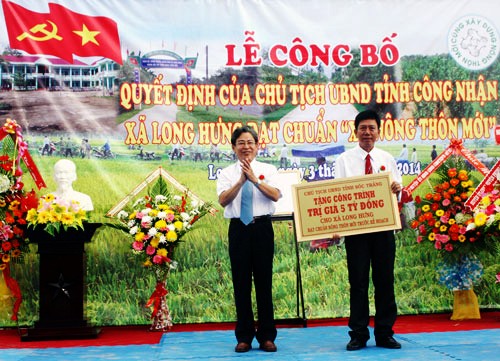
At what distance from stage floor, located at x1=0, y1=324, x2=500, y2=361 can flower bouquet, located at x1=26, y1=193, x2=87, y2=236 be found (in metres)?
0.81

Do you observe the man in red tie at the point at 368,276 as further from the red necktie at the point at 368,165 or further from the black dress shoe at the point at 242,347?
the black dress shoe at the point at 242,347

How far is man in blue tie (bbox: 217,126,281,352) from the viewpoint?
4.42 meters

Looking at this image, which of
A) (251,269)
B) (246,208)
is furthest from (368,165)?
(251,269)

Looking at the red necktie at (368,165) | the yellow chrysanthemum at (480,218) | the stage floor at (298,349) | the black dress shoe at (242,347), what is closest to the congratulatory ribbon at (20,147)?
the stage floor at (298,349)

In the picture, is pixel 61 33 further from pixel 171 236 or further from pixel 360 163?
pixel 360 163

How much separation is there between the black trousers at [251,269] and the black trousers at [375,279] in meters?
0.48

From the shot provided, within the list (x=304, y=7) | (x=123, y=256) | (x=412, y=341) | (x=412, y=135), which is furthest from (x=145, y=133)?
(x=412, y=341)

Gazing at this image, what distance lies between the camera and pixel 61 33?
236 inches

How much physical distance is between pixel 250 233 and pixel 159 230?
51.4 inches

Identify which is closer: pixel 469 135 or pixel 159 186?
pixel 159 186

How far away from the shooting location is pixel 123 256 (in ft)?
19.6

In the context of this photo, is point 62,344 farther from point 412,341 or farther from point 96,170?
point 412,341

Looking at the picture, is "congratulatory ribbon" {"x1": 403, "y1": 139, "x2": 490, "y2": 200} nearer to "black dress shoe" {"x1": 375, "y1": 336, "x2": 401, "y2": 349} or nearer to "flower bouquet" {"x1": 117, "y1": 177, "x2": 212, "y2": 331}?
"flower bouquet" {"x1": 117, "y1": 177, "x2": 212, "y2": 331}

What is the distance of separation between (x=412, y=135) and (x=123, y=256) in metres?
2.53
